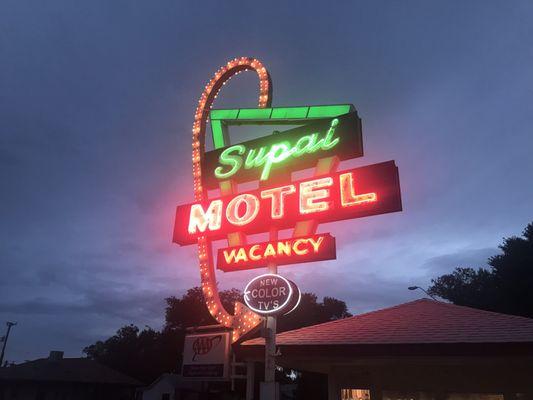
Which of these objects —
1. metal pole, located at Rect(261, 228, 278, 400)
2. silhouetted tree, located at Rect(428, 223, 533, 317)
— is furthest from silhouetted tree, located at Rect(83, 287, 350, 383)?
metal pole, located at Rect(261, 228, 278, 400)

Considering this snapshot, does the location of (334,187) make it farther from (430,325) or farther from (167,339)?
(167,339)

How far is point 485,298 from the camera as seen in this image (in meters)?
40.2

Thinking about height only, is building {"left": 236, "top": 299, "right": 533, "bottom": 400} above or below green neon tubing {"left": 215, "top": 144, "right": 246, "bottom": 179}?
below

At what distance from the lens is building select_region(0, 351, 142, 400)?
3069 cm

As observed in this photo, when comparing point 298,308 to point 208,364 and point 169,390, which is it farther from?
point 208,364

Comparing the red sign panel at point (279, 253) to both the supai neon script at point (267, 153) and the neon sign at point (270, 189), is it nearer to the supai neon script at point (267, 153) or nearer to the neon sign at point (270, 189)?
the neon sign at point (270, 189)

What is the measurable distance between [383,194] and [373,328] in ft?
11.6

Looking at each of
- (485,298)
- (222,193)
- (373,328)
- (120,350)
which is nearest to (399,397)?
(373,328)

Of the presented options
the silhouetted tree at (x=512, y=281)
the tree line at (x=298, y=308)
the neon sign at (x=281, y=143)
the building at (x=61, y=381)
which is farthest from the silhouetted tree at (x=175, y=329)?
the neon sign at (x=281, y=143)

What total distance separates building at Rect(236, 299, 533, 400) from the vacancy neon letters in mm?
3037

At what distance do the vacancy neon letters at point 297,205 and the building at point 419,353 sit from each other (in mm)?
3037

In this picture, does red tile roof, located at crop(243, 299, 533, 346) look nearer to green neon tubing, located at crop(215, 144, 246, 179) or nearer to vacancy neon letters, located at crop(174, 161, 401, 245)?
vacancy neon letters, located at crop(174, 161, 401, 245)

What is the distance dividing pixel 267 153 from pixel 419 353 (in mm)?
7456

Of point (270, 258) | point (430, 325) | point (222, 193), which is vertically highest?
point (222, 193)
